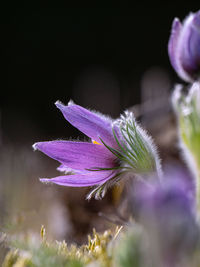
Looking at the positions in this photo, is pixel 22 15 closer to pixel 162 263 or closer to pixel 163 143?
pixel 163 143

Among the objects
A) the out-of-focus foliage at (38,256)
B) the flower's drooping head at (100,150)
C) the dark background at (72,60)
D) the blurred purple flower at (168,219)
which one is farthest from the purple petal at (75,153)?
the dark background at (72,60)

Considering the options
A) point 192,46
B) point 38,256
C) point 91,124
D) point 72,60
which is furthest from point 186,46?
point 72,60

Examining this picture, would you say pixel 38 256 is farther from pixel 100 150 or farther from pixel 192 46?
pixel 192 46

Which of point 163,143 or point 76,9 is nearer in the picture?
point 163,143

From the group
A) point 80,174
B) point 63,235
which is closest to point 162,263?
point 80,174

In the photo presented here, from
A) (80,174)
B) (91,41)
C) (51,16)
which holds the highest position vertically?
(51,16)

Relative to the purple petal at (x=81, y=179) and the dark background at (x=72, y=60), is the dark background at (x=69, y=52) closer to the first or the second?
the dark background at (x=72, y=60)
